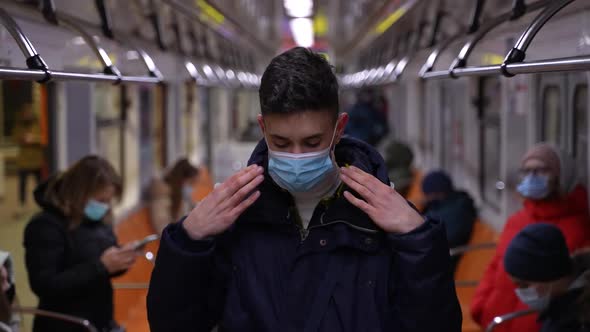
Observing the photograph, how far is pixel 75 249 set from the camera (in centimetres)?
326

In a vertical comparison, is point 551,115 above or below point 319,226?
above

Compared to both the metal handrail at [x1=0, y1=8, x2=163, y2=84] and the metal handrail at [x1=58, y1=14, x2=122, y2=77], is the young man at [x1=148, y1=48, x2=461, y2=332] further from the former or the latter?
the metal handrail at [x1=58, y1=14, x2=122, y2=77]

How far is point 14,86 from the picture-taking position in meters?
7.52

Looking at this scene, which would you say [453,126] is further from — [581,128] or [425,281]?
[425,281]

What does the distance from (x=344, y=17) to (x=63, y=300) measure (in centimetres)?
1313

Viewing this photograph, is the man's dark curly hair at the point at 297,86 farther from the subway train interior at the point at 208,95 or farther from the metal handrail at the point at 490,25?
the metal handrail at the point at 490,25

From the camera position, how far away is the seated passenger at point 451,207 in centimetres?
556

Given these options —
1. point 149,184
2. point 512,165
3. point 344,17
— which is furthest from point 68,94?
point 344,17

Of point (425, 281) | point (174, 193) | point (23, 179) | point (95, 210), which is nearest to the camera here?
point (425, 281)

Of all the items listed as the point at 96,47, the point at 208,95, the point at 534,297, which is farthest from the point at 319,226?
the point at 208,95

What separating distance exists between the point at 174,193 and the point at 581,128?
10.3 feet

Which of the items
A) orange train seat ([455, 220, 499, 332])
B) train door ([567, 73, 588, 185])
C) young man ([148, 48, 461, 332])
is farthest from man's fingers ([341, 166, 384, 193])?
orange train seat ([455, 220, 499, 332])

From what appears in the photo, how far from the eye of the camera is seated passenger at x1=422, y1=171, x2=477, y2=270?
5.56 meters

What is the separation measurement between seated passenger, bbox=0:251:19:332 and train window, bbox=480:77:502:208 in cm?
427
